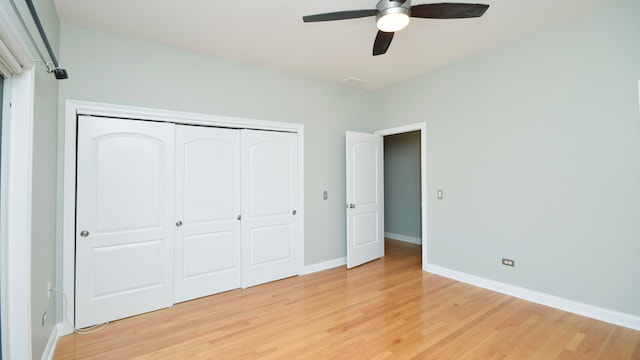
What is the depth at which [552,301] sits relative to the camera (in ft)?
9.61

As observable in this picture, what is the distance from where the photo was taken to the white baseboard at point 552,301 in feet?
8.25

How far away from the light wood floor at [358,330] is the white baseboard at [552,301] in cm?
9

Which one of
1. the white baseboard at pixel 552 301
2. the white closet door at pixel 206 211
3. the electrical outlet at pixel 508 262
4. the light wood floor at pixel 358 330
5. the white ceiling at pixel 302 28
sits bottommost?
the light wood floor at pixel 358 330

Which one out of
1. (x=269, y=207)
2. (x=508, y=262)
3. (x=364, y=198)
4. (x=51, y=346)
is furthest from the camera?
(x=364, y=198)

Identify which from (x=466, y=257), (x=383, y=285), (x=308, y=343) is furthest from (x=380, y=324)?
(x=466, y=257)

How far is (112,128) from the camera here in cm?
278

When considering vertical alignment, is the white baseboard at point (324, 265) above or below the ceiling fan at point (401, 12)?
below

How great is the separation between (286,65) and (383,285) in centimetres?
309

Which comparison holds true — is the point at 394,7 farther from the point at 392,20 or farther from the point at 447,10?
the point at 447,10

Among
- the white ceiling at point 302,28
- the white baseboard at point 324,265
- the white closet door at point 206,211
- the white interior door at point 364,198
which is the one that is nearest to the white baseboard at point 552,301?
the white interior door at point 364,198

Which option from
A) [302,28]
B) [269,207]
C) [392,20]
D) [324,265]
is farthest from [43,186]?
[324,265]

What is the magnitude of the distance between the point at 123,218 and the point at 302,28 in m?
2.60

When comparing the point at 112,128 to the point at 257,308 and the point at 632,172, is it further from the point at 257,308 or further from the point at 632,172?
the point at 632,172

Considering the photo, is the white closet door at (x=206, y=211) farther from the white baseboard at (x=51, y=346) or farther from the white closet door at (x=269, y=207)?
the white baseboard at (x=51, y=346)
